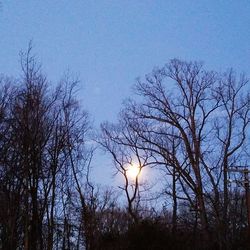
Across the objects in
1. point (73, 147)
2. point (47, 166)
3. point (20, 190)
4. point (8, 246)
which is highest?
point (73, 147)

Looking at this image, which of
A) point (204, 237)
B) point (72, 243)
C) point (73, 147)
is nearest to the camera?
point (73, 147)

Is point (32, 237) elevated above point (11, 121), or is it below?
below

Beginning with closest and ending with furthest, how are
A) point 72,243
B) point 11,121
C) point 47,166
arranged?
point 11,121 → point 47,166 → point 72,243

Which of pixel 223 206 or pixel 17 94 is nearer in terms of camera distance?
pixel 17 94

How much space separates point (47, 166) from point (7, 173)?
7.47ft

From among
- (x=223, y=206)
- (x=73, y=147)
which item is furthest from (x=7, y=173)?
(x=223, y=206)

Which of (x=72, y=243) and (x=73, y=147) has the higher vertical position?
(x=73, y=147)

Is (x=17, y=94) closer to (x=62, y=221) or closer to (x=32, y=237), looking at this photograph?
(x=32, y=237)

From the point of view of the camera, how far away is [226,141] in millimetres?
38219

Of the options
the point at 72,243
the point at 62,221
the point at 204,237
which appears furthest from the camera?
the point at 72,243

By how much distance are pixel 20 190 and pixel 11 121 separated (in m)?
3.57

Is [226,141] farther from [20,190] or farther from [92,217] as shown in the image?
[20,190]

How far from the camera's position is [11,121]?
2519 centimetres

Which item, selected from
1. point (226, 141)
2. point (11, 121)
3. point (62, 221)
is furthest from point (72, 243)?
point (11, 121)
